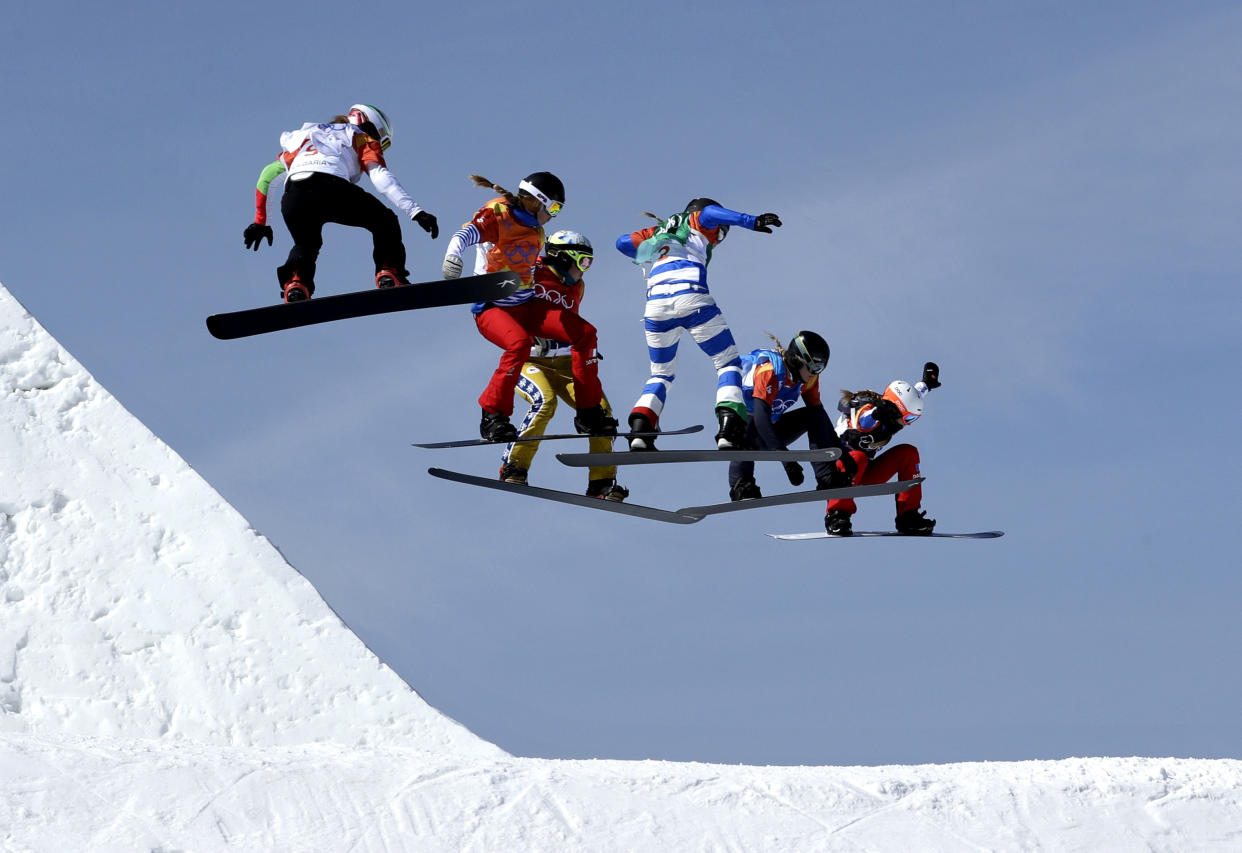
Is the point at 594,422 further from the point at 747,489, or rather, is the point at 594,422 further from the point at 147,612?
the point at 147,612

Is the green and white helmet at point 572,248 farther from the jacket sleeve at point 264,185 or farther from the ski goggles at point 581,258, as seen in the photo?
the jacket sleeve at point 264,185

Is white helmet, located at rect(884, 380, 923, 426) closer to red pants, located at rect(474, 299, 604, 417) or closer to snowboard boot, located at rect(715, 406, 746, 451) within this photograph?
snowboard boot, located at rect(715, 406, 746, 451)

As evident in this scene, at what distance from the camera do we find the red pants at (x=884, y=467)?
13.5 m

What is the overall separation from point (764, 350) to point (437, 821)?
4425 mm

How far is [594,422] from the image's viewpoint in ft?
41.6

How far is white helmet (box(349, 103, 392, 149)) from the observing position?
11578mm

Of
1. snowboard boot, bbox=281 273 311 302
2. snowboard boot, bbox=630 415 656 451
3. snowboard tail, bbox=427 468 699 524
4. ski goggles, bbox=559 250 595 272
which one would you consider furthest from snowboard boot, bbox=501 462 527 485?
snowboard boot, bbox=281 273 311 302

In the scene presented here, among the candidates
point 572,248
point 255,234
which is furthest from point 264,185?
point 572,248

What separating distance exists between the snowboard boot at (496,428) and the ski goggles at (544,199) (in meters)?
1.57

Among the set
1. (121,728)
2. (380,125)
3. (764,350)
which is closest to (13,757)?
(121,728)

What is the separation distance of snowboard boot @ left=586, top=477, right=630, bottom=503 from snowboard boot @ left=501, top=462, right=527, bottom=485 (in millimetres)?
546

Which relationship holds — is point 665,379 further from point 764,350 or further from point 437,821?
point 437,821

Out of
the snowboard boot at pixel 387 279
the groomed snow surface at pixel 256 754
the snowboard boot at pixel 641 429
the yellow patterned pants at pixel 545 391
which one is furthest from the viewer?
the yellow patterned pants at pixel 545 391

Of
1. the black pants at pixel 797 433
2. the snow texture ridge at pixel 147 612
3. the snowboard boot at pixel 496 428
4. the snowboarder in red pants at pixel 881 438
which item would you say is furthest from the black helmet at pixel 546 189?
the snow texture ridge at pixel 147 612
